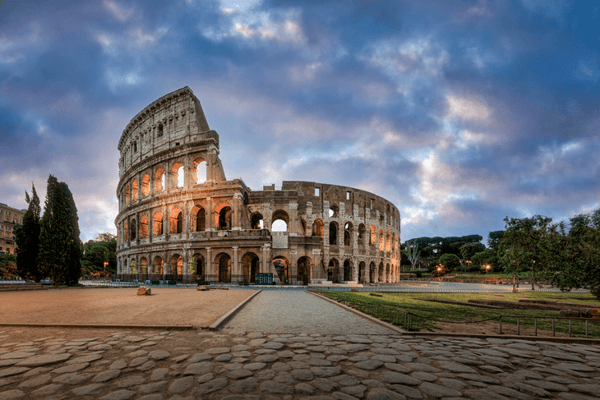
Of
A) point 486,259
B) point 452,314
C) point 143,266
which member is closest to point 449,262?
point 486,259

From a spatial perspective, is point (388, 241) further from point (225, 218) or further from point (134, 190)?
point (134, 190)

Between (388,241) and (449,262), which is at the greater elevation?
(388,241)

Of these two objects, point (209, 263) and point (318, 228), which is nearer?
point (209, 263)

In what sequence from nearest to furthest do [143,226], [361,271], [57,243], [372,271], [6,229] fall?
[57,243] → [143,226] → [361,271] → [372,271] → [6,229]

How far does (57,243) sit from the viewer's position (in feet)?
79.5

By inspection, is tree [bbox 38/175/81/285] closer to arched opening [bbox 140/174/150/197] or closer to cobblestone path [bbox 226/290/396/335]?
arched opening [bbox 140/174/150/197]

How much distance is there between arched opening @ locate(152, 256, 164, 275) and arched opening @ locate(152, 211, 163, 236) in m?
3.14

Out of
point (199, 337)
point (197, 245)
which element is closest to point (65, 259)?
point (197, 245)

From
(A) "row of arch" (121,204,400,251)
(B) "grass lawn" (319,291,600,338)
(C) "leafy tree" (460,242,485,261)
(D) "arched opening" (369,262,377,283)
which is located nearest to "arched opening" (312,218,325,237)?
(A) "row of arch" (121,204,400,251)

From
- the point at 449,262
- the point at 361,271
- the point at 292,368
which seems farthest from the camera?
the point at 449,262

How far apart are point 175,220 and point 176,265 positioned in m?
5.56

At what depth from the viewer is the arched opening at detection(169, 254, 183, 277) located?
33250mm

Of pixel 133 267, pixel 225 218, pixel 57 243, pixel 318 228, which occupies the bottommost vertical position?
pixel 133 267

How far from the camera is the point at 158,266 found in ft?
116
